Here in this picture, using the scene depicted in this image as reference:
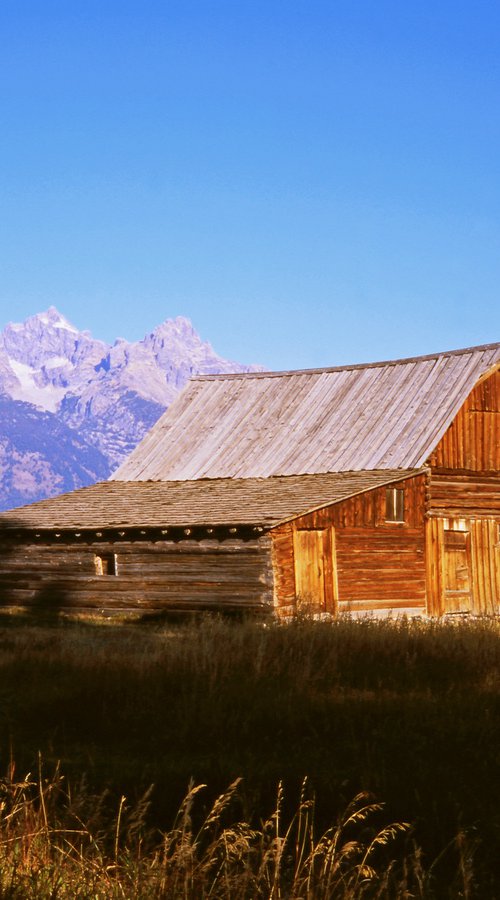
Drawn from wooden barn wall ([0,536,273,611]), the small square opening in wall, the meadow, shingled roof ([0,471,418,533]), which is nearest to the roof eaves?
shingled roof ([0,471,418,533])

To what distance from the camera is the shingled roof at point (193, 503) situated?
29000 millimetres

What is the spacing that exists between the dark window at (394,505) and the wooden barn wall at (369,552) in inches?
5.1

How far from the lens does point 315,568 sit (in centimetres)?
2931

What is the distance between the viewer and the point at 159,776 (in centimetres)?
966

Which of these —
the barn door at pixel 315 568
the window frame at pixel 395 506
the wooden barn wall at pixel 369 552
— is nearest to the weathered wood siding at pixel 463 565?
the wooden barn wall at pixel 369 552

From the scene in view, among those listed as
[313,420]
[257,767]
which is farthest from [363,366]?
[257,767]

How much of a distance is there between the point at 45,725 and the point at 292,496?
18614 mm

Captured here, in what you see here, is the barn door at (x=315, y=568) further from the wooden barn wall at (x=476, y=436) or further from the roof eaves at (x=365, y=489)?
the wooden barn wall at (x=476, y=436)

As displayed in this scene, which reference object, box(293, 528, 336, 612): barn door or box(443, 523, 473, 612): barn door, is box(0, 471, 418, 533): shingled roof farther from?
box(443, 523, 473, 612): barn door

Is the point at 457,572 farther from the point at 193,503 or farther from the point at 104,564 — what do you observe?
the point at 104,564

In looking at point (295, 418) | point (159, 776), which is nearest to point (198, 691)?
point (159, 776)

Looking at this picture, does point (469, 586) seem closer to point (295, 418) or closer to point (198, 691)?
point (295, 418)

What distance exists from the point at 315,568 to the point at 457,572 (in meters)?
5.40

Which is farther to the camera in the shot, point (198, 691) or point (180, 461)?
point (180, 461)
